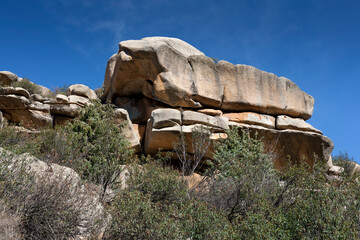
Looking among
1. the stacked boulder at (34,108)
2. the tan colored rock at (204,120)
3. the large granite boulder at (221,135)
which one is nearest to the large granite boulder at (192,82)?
the tan colored rock at (204,120)

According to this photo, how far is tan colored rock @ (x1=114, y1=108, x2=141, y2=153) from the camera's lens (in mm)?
18455

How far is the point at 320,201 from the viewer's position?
8477mm

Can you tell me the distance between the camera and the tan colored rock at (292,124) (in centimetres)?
2120

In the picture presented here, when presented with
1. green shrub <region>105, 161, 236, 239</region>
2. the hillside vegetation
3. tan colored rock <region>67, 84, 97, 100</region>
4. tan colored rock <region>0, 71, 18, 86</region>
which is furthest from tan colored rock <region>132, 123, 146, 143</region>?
tan colored rock <region>0, 71, 18, 86</region>

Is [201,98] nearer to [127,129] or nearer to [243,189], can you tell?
[127,129]

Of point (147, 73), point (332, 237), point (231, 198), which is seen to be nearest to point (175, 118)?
point (147, 73)

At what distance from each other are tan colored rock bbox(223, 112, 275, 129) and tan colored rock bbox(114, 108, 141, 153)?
5766 millimetres

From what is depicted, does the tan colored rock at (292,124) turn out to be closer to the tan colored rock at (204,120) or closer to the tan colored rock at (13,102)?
the tan colored rock at (204,120)

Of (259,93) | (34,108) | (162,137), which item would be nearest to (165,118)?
(162,137)

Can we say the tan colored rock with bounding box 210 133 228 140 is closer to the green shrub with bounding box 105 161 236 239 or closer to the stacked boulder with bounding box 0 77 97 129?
the stacked boulder with bounding box 0 77 97 129

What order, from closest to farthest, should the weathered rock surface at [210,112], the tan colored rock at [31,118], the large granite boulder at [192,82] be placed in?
the large granite boulder at [192,82] < the weathered rock surface at [210,112] < the tan colored rock at [31,118]

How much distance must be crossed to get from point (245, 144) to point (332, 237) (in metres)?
11.1

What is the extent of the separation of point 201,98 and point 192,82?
1.11 meters

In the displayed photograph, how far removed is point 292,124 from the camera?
69.9 feet
